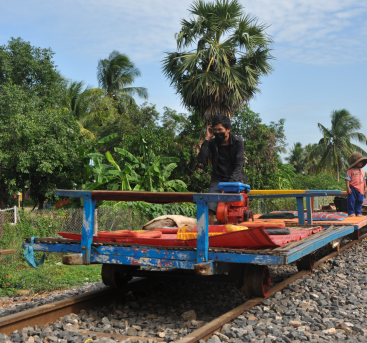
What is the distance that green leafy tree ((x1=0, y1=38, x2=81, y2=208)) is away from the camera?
1493 centimetres

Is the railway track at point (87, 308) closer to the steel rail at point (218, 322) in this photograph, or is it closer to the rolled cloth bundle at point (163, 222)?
the steel rail at point (218, 322)

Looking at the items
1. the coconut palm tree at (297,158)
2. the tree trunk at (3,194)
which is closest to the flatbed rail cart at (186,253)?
the tree trunk at (3,194)

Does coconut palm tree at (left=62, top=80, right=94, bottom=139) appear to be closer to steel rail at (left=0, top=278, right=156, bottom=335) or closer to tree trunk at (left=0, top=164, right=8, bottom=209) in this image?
tree trunk at (left=0, top=164, right=8, bottom=209)

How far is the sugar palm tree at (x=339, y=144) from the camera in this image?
53.3 meters

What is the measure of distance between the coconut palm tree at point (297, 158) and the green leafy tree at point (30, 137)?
53938 millimetres

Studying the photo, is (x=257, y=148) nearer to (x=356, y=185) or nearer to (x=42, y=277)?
(x=356, y=185)

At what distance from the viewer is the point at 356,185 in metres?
9.10

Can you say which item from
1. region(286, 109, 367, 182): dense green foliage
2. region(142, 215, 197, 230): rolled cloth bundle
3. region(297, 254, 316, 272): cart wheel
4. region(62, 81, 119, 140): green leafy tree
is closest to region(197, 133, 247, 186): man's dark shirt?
region(142, 215, 197, 230): rolled cloth bundle

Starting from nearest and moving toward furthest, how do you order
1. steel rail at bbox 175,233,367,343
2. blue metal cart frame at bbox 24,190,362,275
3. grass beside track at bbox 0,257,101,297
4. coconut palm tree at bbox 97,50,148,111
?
1. steel rail at bbox 175,233,367,343
2. blue metal cart frame at bbox 24,190,362,275
3. grass beside track at bbox 0,257,101,297
4. coconut palm tree at bbox 97,50,148,111

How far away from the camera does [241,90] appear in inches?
739

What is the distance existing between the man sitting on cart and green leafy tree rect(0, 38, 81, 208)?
10.2 m

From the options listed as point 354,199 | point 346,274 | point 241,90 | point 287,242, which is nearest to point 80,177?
point 241,90

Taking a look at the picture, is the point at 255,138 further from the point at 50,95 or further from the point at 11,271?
the point at 11,271

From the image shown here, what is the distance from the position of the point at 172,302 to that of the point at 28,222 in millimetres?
4970
